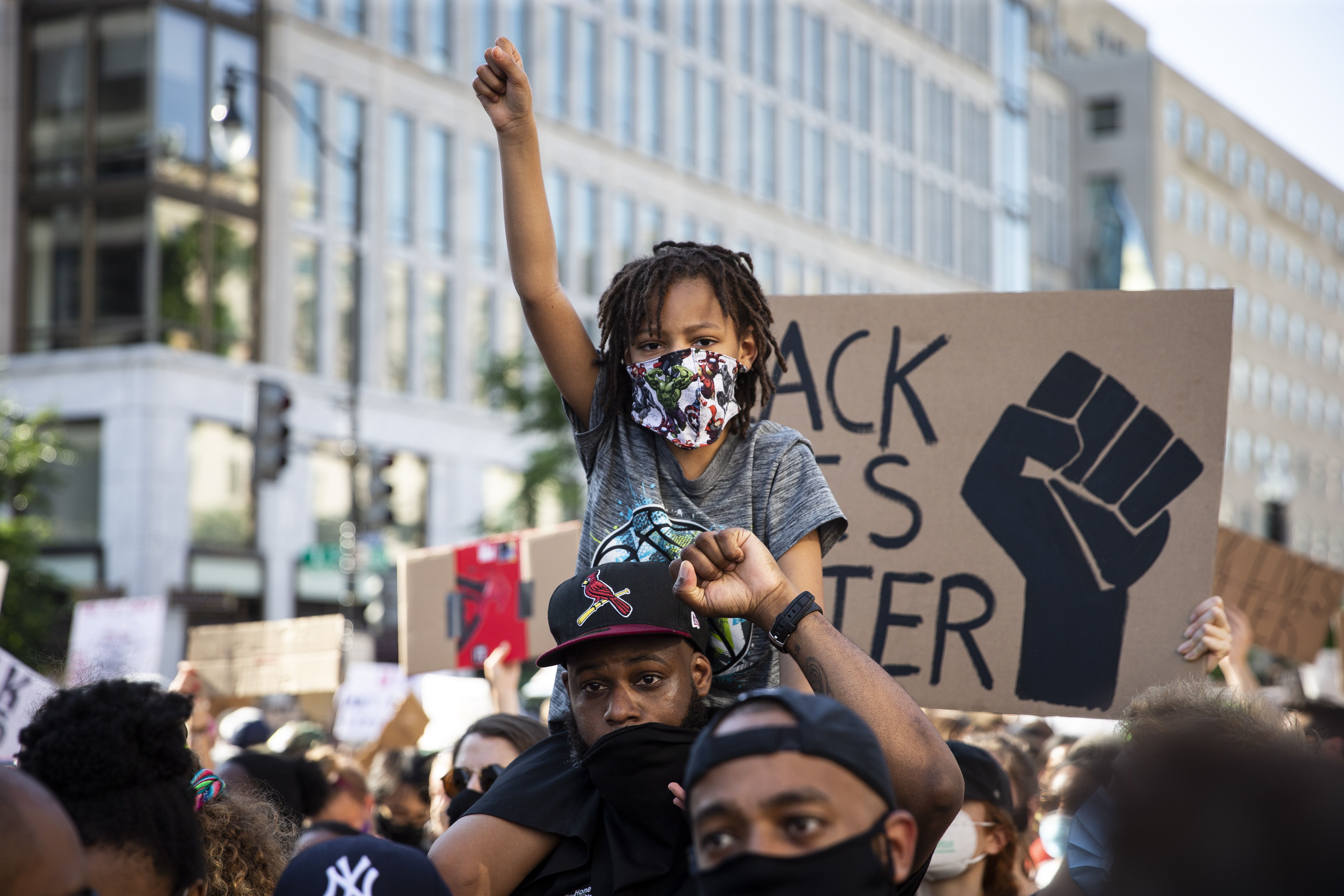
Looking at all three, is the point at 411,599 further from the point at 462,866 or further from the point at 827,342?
the point at 462,866

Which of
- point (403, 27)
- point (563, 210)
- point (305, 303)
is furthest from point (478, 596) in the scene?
point (563, 210)

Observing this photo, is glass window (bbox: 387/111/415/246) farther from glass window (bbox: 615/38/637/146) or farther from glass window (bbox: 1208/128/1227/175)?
glass window (bbox: 1208/128/1227/175)

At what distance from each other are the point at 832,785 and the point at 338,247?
105 ft

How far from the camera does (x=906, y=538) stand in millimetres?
5027

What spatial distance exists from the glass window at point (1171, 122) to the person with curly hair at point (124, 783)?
69.0m

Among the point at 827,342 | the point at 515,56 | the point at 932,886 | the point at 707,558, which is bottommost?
the point at 932,886

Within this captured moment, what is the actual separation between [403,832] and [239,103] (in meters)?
25.9

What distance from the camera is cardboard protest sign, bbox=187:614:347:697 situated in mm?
11492

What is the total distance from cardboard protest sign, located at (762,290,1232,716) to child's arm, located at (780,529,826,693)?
1.64 m

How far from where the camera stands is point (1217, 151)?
237ft

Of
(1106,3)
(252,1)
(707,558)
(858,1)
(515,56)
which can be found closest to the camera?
(707,558)

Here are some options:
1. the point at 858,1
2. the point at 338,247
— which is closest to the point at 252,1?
the point at 338,247

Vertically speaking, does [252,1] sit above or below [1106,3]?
below

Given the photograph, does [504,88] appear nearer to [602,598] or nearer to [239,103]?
[602,598]
